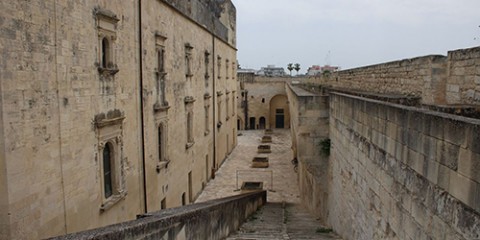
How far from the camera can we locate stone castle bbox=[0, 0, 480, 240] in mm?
4637

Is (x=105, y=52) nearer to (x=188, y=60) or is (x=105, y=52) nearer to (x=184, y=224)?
(x=184, y=224)

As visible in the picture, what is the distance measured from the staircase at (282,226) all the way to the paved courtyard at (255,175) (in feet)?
10.5

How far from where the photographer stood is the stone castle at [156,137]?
4637 mm

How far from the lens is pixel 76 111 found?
7797 millimetres

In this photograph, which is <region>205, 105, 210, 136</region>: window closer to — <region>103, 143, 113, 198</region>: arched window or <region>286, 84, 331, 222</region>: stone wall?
<region>286, 84, 331, 222</region>: stone wall

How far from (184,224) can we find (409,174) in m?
Answer: 3.63

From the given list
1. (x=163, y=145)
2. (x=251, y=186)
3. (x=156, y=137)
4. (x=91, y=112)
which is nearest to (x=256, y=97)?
(x=251, y=186)

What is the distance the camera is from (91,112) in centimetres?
835

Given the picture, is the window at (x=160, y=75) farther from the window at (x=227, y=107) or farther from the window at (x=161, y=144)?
the window at (x=227, y=107)

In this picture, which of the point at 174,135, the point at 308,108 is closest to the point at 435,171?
the point at 308,108

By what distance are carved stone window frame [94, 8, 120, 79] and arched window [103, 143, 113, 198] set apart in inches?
67.9

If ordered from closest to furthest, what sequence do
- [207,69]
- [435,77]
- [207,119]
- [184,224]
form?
[184,224], [435,77], [207,69], [207,119]

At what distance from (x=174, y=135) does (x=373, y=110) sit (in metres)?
9.14

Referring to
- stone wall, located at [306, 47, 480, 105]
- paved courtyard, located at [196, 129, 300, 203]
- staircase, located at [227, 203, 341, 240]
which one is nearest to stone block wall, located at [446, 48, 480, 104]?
stone wall, located at [306, 47, 480, 105]
